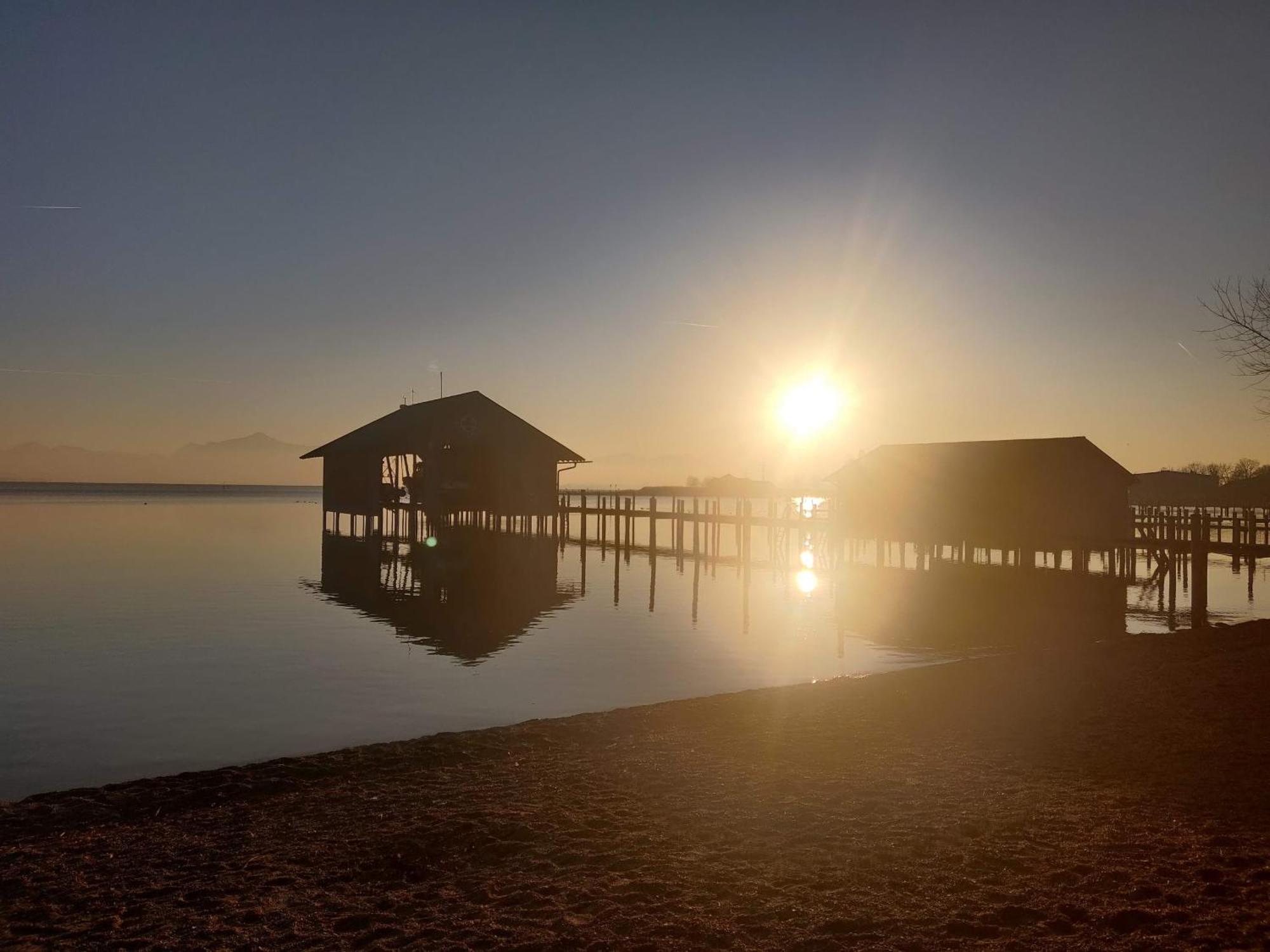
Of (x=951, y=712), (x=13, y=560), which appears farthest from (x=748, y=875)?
(x=13, y=560)

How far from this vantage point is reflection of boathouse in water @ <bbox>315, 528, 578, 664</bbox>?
2139 cm

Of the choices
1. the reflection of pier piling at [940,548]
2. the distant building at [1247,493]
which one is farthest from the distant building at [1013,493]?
the distant building at [1247,493]

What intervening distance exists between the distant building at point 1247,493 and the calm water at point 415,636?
78.9 ft

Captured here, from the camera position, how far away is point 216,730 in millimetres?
12555

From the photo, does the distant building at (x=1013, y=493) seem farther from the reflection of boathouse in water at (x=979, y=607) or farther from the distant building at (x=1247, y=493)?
the distant building at (x=1247, y=493)

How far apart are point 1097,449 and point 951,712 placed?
29.8m

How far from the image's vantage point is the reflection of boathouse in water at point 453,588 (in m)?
21.4

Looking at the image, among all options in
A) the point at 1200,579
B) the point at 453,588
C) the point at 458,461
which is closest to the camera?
the point at 1200,579

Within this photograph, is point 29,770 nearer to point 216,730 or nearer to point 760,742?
point 216,730

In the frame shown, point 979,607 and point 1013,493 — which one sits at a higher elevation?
point 1013,493

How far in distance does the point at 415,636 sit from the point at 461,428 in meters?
24.7

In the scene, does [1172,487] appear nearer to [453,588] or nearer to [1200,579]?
[1200,579]

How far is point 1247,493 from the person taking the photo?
6159 cm

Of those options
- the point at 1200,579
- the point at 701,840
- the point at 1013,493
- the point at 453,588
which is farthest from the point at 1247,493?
the point at 701,840
